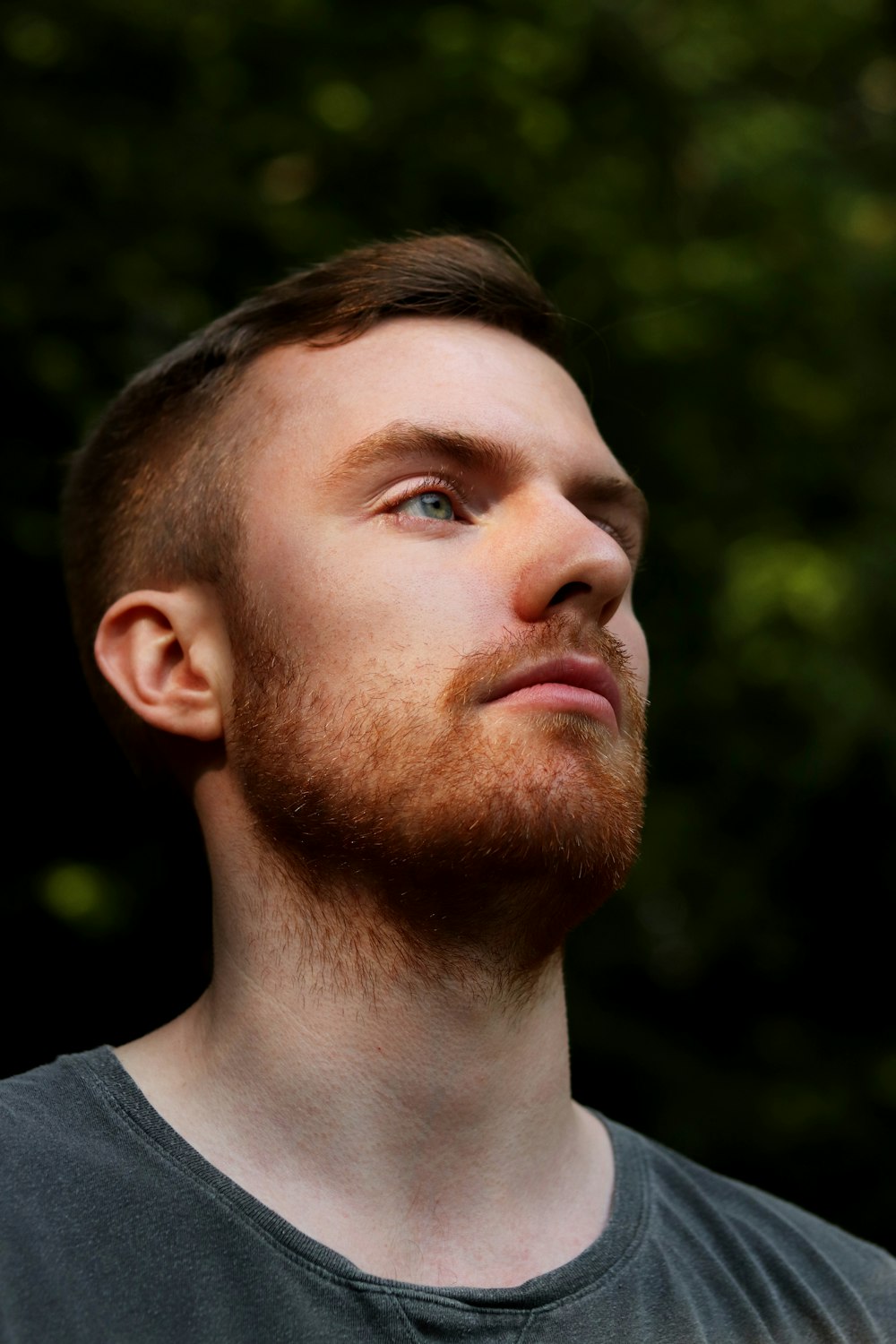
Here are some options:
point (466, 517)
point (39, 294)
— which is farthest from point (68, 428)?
point (466, 517)

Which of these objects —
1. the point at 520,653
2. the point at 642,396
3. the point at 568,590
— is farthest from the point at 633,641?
the point at 642,396

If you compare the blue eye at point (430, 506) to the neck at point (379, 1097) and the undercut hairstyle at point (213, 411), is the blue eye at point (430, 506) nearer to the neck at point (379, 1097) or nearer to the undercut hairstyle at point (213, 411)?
the undercut hairstyle at point (213, 411)

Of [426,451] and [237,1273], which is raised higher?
[426,451]

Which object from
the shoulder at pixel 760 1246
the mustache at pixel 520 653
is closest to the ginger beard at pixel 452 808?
the mustache at pixel 520 653

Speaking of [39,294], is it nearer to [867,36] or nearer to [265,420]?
[265,420]

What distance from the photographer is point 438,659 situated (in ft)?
7.20

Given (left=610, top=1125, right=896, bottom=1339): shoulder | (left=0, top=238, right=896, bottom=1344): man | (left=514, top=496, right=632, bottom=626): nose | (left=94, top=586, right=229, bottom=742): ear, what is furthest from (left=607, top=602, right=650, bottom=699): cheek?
(left=610, top=1125, right=896, bottom=1339): shoulder

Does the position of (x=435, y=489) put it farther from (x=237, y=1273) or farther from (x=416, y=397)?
(x=237, y=1273)

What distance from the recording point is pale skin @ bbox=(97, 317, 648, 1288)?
2150 millimetres

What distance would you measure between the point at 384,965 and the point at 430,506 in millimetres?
818

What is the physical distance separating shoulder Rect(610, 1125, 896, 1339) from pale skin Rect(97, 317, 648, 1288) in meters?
0.13

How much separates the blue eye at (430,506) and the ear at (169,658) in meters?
→ 0.45

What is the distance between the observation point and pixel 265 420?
2578 mm

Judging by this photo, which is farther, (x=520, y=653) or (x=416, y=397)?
(x=416, y=397)
